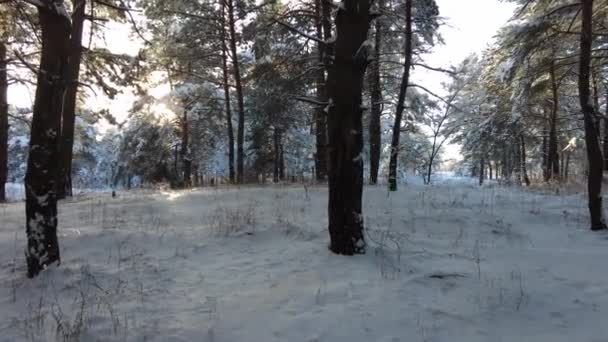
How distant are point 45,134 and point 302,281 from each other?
136 inches

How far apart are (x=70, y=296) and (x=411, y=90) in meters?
14.9

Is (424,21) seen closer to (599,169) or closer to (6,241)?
(599,169)

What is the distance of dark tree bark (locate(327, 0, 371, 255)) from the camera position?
5.48m

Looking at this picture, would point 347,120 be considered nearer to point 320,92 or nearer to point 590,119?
point 590,119

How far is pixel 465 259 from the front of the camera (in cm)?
575

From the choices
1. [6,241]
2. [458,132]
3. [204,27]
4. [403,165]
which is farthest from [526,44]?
[403,165]

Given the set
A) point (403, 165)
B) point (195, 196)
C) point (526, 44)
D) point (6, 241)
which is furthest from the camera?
point (403, 165)

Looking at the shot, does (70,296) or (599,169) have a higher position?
(599,169)

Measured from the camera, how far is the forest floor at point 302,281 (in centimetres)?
383

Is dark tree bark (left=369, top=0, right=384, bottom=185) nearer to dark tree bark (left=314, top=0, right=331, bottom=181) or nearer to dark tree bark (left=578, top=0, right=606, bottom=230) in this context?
dark tree bark (left=314, top=0, right=331, bottom=181)

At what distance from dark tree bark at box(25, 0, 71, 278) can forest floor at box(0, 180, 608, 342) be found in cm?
35

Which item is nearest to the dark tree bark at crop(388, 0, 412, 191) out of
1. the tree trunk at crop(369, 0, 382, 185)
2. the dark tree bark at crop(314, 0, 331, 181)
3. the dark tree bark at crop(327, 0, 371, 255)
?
the tree trunk at crop(369, 0, 382, 185)

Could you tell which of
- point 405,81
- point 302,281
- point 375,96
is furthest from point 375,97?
point 302,281

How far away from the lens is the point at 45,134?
4969mm
